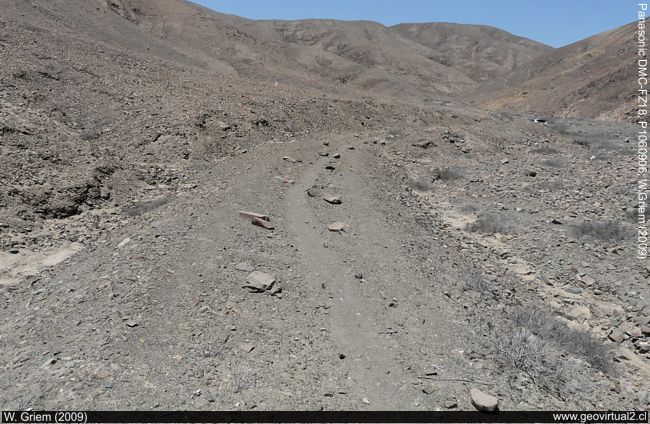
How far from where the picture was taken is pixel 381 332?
7266mm

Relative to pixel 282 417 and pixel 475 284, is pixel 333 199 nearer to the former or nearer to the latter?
pixel 475 284

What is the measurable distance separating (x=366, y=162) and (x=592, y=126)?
1010 inches

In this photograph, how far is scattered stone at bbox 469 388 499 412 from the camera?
18.1 feet

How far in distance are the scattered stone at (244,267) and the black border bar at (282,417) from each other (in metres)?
3.72

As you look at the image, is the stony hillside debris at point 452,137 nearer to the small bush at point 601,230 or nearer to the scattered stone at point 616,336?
the small bush at point 601,230

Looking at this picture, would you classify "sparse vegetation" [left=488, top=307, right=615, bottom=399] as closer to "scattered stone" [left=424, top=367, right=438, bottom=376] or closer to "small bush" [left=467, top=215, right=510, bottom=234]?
"scattered stone" [left=424, top=367, right=438, bottom=376]

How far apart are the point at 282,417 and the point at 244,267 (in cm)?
396

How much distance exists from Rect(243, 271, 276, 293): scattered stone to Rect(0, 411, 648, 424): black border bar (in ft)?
9.83

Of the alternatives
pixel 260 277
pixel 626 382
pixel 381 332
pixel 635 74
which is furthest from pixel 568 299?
pixel 635 74

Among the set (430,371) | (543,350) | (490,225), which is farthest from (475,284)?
(490,225)

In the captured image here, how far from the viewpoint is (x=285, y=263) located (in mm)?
9445

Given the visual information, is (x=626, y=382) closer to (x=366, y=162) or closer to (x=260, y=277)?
(x=260, y=277)

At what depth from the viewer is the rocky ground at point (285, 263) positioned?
6.10 meters

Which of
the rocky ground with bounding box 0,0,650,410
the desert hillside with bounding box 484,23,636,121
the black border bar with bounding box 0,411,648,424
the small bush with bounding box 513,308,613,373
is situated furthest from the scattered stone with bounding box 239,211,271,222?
the desert hillside with bounding box 484,23,636,121
